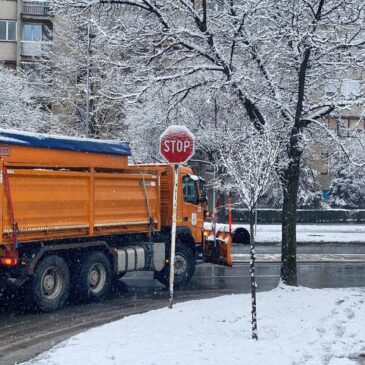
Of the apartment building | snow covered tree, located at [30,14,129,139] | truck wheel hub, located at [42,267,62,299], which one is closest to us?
truck wheel hub, located at [42,267,62,299]

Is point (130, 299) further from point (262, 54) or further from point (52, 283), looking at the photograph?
point (262, 54)

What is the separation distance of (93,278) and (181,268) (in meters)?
3.09

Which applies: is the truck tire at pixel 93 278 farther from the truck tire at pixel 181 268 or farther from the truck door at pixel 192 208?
the truck door at pixel 192 208

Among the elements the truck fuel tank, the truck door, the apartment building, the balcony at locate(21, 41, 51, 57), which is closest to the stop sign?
the truck fuel tank

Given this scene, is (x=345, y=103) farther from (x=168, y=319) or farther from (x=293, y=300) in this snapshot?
(x=168, y=319)

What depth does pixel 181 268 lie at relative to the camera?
1574 cm

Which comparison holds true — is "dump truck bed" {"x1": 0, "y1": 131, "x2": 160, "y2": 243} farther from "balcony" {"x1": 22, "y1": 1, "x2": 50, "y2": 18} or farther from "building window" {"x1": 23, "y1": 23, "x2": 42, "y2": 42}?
"balcony" {"x1": 22, "y1": 1, "x2": 50, "y2": 18}

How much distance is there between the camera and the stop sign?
1144cm

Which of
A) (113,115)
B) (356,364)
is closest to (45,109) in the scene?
(113,115)

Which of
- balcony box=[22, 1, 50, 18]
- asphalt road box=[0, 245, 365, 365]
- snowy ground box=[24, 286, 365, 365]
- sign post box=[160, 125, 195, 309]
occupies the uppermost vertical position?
balcony box=[22, 1, 50, 18]

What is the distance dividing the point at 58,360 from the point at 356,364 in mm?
3358

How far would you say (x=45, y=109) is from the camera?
39.2 m

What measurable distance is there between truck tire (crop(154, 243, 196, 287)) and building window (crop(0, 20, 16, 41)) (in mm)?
32458

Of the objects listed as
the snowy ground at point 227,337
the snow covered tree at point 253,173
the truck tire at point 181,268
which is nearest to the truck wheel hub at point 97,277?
the snowy ground at point 227,337
